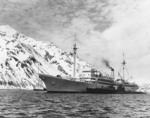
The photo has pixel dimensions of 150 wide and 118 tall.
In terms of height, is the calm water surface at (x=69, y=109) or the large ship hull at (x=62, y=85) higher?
the large ship hull at (x=62, y=85)

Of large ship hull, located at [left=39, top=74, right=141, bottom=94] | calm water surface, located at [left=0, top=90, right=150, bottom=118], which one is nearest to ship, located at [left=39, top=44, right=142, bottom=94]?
large ship hull, located at [left=39, top=74, right=141, bottom=94]

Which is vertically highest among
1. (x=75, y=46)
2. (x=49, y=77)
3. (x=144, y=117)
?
(x=75, y=46)

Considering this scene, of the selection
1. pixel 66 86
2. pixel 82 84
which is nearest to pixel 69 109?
pixel 66 86

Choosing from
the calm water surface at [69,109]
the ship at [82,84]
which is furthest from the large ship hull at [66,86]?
the calm water surface at [69,109]

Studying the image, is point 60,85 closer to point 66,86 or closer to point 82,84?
point 66,86

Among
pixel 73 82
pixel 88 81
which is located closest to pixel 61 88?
pixel 73 82

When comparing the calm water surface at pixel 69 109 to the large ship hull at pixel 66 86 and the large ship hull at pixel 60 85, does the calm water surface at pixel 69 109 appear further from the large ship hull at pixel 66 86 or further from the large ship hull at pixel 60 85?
the large ship hull at pixel 66 86

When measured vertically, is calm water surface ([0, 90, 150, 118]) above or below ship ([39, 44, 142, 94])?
below

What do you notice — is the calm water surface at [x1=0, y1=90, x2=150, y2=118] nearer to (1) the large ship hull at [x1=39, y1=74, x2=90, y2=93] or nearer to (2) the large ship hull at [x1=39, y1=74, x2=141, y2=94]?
(1) the large ship hull at [x1=39, y1=74, x2=90, y2=93]

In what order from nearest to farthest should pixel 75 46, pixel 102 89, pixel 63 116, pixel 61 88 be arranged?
1. pixel 63 116
2. pixel 61 88
3. pixel 102 89
4. pixel 75 46

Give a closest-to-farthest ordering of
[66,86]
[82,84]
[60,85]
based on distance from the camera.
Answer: [60,85]
[66,86]
[82,84]

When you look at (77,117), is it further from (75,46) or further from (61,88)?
(75,46)
